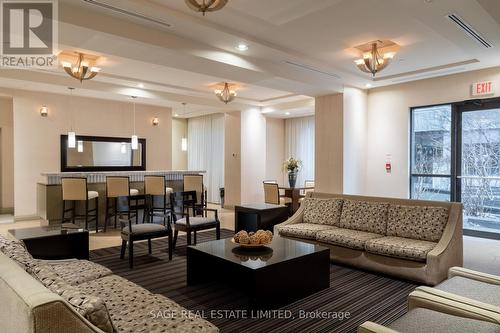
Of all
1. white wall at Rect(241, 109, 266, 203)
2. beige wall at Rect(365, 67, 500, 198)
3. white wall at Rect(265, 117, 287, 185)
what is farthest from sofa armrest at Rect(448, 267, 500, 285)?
white wall at Rect(265, 117, 287, 185)

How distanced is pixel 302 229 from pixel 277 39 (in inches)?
104

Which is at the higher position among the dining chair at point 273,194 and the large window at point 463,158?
the large window at point 463,158

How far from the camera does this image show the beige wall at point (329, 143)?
22.0 ft

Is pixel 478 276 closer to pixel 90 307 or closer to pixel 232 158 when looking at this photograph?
pixel 90 307

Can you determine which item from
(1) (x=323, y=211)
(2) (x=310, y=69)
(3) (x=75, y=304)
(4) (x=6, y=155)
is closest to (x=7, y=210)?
(4) (x=6, y=155)

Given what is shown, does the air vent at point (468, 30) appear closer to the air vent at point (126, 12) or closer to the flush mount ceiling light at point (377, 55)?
the flush mount ceiling light at point (377, 55)

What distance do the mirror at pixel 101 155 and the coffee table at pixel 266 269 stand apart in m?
5.99

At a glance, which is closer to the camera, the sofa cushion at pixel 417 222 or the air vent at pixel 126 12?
the air vent at pixel 126 12

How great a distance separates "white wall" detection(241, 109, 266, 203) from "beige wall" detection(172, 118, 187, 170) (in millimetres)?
3646

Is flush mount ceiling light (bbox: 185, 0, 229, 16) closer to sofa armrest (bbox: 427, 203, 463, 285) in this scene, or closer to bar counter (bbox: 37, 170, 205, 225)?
sofa armrest (bbox: 427, 203, 463, 285)

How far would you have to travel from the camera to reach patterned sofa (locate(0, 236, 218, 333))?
4.09 feet

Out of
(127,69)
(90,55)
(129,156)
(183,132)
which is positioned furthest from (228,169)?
(90,55)

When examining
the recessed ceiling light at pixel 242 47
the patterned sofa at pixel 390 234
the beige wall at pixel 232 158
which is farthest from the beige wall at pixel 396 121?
the recessed ceiling light at pixel 242 47

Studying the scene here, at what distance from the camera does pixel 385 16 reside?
3844 millimetres
